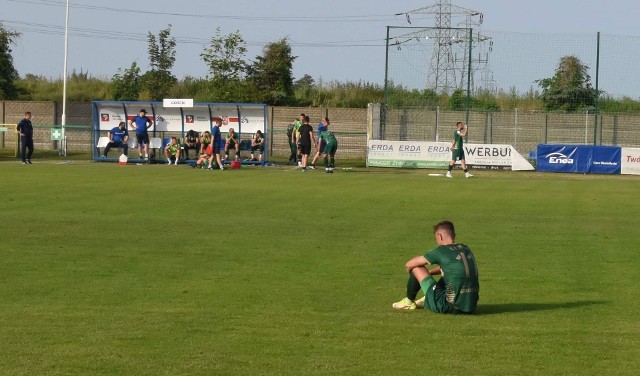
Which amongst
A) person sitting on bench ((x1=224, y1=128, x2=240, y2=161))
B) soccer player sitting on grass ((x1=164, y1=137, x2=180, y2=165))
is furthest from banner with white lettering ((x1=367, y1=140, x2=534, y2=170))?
soccer player sitting on grass ((x1=164, y1=137, x2=180, y2=165))

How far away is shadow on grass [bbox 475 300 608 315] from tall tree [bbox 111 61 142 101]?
52502 millimetres

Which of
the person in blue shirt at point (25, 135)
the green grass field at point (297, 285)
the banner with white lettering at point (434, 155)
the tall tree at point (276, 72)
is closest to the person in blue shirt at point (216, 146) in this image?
the banner with white lettering at point (434, 155)

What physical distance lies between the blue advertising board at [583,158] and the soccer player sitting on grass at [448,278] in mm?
30444

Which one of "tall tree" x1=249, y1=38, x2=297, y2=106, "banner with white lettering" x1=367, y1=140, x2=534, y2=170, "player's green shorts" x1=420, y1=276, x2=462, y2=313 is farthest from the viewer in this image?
"tall tree" x1=249, y1=38, x2=297, y2=106

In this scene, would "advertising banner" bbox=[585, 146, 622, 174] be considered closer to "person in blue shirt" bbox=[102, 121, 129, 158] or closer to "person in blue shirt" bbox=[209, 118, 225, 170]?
"person in blue shirt" bbox=[209, 118, 225, 170]

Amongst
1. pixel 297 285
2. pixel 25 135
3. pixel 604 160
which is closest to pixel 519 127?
pixel 604 160

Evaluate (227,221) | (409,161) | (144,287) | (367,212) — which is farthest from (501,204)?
(409,161)

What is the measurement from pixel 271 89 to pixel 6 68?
16224 mm

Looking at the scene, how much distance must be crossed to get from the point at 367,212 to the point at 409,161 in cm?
2061

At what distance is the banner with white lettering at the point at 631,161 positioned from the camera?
129 ft

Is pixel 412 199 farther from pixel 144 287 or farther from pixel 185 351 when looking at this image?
pixel 185 351

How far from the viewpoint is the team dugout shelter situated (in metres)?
42.1

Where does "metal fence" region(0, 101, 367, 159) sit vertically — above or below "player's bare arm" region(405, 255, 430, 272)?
above

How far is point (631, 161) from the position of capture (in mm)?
39250
